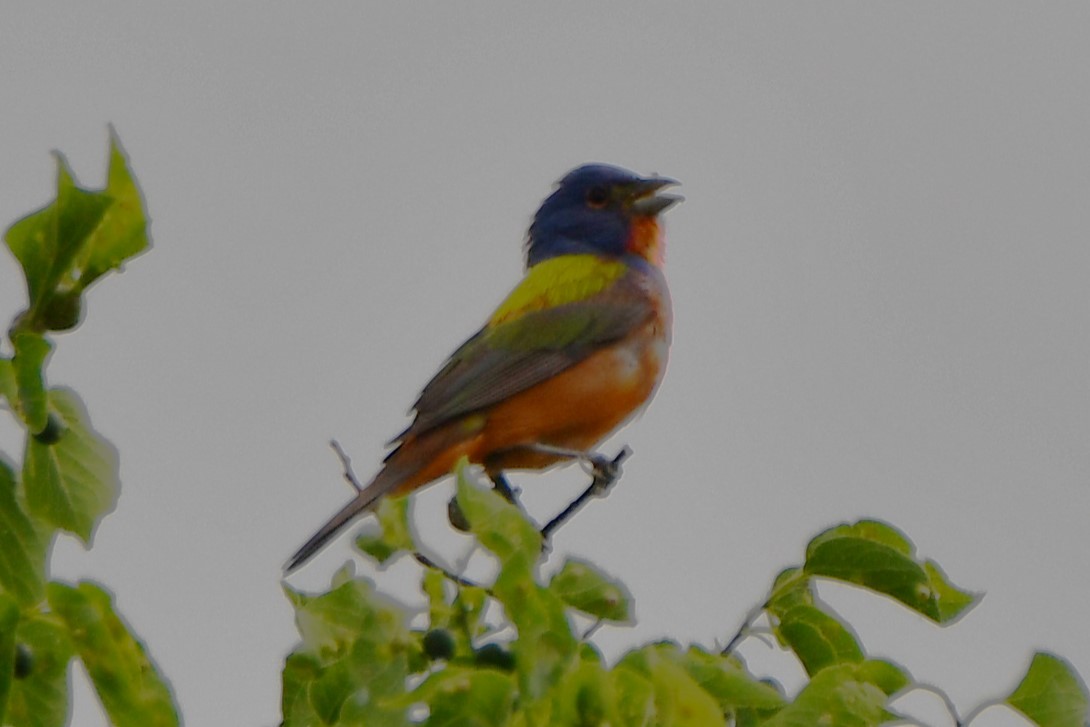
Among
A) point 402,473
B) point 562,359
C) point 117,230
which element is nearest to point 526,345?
point 562,359

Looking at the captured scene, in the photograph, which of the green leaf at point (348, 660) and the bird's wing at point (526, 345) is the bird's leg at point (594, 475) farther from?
the green leaf at point (348, 660)

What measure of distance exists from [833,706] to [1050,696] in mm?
594

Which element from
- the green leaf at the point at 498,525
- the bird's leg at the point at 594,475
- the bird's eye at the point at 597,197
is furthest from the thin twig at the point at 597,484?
the bird's eye at the point at 597,197

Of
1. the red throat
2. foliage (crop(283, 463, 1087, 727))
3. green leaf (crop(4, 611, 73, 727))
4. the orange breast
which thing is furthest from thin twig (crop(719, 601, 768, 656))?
the red throat

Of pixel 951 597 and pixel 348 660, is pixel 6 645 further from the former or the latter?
pixel 951 597

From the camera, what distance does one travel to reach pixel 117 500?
99.8 inches

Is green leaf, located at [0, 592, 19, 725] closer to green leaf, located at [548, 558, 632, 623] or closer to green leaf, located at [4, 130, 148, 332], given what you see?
green leaf, located at [4, 130, 148, 332]

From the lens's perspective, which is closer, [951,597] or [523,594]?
[523,594]

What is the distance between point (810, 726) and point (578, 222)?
17.5 ft

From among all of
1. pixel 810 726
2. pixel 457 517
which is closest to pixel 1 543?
pixel 810 726

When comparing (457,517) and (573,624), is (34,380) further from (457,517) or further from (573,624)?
(457,517)

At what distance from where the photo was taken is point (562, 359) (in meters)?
6.84

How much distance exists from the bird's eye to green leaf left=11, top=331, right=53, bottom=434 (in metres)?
5.65

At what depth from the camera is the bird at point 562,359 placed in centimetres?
634
